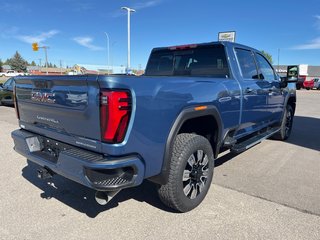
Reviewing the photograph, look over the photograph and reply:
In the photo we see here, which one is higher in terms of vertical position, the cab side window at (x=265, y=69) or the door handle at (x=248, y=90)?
the cab side window at (x=265, y=69)

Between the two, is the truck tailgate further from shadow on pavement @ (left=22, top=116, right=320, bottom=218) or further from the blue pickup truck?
shadow on pavement @ (left=22, top=116, right=320, bottom=218)

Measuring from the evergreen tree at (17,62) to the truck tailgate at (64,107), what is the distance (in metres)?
148

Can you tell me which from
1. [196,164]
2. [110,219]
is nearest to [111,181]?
[110,219]

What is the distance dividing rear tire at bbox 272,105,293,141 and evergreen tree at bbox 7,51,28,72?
14669 cm

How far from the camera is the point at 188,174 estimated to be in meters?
3.18

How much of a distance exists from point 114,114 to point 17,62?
15847cm

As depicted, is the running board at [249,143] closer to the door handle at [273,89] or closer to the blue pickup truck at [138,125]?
the blue pickup truck at [138,125]

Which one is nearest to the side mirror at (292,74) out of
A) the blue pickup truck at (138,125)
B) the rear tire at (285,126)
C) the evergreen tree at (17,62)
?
the rear tire at (285,126)

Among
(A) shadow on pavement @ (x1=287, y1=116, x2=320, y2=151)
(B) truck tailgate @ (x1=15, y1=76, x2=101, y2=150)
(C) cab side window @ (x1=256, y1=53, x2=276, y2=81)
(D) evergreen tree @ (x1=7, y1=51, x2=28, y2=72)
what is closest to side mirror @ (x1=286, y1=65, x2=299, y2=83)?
(C) cab side window @ (x1=256, y1=53, x2=276, y2=81)

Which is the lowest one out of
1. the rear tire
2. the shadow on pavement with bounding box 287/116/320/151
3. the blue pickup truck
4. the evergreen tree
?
the shadow on pavement with bounding box 287/116/320/151

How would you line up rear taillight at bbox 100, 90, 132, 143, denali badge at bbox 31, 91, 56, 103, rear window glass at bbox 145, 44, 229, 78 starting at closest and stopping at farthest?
1. rear taillight at bbox 100, 90, 132, 143
2. denali badge at bbox 31, 91, 56, 103
3. rear window glass at bbox 145, 44, 229, 78

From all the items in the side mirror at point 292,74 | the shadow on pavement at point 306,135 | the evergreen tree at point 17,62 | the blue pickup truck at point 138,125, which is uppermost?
the evergreen tree at point 17,62

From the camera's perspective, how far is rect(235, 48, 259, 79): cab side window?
4445 mm

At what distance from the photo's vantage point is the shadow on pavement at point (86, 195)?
11.0 ft
